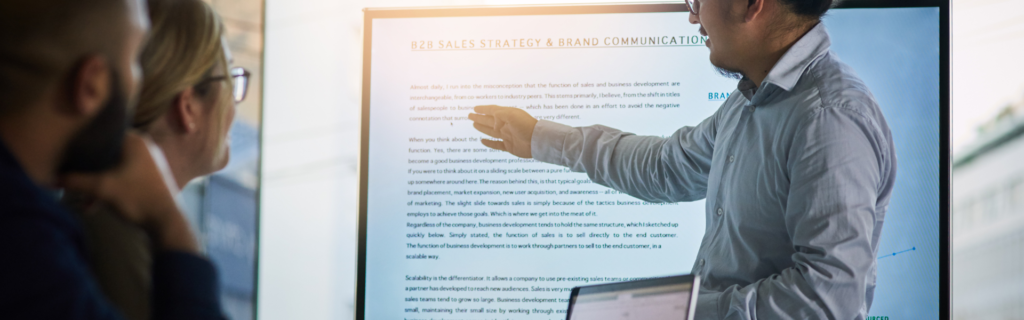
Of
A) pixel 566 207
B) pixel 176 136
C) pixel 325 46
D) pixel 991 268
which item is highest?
pixel 325 46

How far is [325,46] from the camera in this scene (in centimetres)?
292

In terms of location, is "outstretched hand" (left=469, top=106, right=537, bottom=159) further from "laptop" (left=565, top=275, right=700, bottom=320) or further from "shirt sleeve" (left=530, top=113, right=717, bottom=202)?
"laptop" (left=565, top=275, right=700, bottom=320)

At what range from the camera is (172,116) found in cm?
113

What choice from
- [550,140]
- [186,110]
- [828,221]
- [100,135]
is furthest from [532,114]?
[100,135]

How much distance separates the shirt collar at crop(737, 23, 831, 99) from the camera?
5.27ft

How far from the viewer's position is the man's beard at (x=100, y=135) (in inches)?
26.5

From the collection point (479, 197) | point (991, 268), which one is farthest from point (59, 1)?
point (991, 268)

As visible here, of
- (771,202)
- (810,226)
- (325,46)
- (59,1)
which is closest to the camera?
(59,1)

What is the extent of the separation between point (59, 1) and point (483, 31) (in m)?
2.13

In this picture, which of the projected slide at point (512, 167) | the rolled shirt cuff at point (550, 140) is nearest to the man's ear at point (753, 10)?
the rolled shirt cuff at point (550, 140)

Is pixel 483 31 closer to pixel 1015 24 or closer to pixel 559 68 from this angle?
pixel 559 68

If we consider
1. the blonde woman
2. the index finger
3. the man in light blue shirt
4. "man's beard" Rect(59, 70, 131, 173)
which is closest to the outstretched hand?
the index finger

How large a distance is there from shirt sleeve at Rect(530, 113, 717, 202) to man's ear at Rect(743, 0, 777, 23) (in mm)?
420

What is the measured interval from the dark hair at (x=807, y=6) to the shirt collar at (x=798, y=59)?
37 mm
